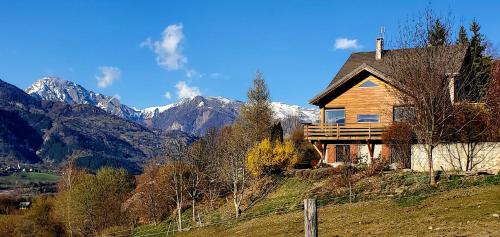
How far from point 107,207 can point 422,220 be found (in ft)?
218

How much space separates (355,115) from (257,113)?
2327 cm

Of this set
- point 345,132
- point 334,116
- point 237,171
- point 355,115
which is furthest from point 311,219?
point 334,116

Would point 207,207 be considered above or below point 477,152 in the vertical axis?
below

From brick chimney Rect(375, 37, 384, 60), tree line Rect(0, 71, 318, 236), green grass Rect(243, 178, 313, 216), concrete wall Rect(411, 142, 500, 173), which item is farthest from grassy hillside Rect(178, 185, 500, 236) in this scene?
brick chimney Rect(375, 37, 384, 60)

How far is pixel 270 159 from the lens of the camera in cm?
5397

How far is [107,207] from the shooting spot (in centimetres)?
8075

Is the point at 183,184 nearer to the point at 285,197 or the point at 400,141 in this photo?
the point at 285,197

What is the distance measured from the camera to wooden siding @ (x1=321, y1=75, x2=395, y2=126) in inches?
2045

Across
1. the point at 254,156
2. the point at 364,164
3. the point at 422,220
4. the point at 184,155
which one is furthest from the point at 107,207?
the point at 422,220

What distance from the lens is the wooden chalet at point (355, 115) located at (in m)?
50.3

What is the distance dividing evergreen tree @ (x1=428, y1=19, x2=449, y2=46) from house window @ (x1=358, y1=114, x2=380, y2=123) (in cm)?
1913

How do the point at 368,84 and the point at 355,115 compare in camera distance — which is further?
the point at 355,115

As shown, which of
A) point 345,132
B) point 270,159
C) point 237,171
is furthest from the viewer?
point 270,159

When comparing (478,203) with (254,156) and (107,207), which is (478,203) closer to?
(254,156)
